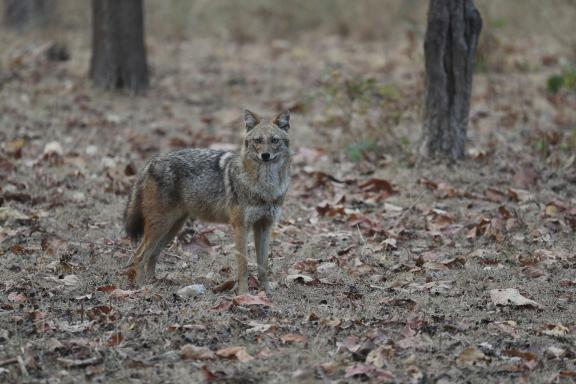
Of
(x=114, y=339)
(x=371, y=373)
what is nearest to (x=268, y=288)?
(x=114, y=339)

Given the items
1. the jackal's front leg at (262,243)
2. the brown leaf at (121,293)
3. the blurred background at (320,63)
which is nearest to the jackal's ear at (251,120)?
the jackal's front leg at (262,243)

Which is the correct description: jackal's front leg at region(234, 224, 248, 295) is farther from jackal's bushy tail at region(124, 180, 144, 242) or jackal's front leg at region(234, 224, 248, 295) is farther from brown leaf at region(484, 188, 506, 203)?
brown leaf at region(484, 188, 506, 203)

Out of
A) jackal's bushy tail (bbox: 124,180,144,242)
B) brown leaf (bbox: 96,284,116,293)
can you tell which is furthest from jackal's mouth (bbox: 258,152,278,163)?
brown leaf (bbox: 96,284,116,293)

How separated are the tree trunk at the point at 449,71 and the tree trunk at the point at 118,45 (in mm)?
5712

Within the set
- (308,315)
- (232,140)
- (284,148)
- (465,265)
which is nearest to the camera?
(308,315)

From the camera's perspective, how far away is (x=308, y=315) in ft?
20.9

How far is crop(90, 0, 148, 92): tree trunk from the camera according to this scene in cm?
1396

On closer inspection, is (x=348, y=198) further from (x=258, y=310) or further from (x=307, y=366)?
(x=307, y=366)

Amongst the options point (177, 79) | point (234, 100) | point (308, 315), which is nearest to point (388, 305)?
point (308, 315)

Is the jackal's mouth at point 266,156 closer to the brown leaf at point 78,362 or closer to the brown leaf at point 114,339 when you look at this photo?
the brown leaf at point 114,339

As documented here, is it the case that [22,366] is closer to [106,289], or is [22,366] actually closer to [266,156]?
[106,289]

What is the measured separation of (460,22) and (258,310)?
5305mm

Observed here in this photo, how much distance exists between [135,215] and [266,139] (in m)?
1.52

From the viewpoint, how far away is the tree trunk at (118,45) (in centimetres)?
1396
